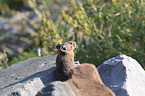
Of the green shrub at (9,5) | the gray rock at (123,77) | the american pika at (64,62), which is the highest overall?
the green shrub at (9,5)

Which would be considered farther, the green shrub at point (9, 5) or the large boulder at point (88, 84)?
the green shrub at point (9, 5)

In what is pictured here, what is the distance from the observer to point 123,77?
5.75ft

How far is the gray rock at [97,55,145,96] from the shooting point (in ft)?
5.61

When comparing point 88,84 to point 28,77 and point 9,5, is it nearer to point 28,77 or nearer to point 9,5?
point 28,77

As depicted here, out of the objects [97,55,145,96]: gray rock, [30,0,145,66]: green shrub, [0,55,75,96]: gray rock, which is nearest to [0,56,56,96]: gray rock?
[0,55,75,96]: gray rock

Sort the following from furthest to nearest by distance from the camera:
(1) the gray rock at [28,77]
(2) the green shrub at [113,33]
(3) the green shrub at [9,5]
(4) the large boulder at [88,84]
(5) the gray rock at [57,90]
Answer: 1. (3) the green shrub at [9,5]
2. (2) the green shrub at [113,33]
3. (1) the gray rock at [28,77]
4. (4) the large boulder at [88,84]
5. (5) the gray rock at [57,90]

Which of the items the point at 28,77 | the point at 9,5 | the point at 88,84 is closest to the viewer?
the point at 88,84

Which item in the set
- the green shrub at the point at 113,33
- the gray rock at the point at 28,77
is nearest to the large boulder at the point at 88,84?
the gray rock at the point at 28,77

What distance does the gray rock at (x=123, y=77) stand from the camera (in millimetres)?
1710

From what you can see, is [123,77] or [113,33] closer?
[123,77]

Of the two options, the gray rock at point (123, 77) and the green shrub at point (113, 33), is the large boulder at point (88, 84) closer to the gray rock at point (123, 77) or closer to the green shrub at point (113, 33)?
the gray rock at point (123, 77)

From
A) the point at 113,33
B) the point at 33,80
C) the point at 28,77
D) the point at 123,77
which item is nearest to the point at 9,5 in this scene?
the point at 113,33

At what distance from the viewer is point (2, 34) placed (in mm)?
6988

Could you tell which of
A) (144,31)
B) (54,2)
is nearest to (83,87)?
(144,31)
